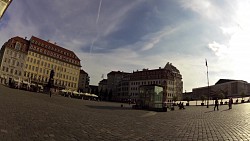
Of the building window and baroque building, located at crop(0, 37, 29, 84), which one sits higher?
the building window

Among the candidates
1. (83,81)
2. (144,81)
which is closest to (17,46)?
(83,81)

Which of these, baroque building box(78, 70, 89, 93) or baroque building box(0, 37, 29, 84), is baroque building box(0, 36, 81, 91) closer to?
baroque building box(0, 37, 29, 84)

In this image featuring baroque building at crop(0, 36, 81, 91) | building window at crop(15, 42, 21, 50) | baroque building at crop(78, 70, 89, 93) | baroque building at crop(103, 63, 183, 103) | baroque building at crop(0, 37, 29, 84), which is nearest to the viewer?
baroque building at crop(0, 37, 29, 84)

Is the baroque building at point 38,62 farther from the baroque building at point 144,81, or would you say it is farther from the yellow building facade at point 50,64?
the baroque building at point 144,81

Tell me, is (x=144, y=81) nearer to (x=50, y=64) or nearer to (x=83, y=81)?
(x=83, y=81)

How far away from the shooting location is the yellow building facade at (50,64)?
90.8 m

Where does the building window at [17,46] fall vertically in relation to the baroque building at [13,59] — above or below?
above

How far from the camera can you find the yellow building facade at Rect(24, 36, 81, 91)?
90812 mm

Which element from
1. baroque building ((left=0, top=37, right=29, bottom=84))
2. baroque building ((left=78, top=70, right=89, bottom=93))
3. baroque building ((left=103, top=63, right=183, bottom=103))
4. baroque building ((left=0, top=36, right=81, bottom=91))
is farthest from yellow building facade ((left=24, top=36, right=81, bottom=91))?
baroque building ((left=78, top=70, right=89, bottom=93))

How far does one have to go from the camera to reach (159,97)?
32719mm

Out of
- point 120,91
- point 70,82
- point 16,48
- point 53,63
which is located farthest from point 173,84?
point 16,48

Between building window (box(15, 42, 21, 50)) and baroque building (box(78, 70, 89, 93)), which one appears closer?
building window (box(15, 42, 21, 50))

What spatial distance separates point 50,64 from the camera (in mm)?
98938

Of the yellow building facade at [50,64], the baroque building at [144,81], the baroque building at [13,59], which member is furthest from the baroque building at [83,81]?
A: the baroque building at [13,59]
